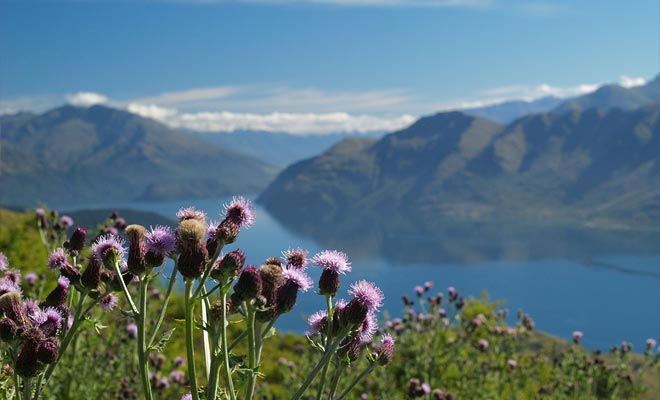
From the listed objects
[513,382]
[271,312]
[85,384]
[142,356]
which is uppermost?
[513,382]

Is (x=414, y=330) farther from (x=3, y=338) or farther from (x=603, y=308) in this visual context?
(x=603, y=308)

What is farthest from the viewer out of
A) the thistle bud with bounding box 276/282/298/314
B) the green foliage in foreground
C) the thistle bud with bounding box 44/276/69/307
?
the green foliage in foreground

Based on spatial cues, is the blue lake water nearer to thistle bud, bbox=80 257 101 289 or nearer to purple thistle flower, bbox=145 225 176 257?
thistle bud, bbox=80 257 101 289

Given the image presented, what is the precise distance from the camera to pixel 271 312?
2.69 m

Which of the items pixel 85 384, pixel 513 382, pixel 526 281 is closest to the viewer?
pixel 85 384

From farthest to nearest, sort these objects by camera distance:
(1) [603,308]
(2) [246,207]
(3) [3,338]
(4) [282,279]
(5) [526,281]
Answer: (5) [526,281] → (1) [603,308] → (2) [246,207] → (4) [282,279] → (3) [3,338]

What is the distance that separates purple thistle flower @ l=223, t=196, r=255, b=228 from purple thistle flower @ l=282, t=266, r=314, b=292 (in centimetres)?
32

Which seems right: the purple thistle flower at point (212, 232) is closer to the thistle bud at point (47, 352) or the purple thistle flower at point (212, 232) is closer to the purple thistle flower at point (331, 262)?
the purple thistle flower at point (331, 262)

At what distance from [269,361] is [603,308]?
5433 inches

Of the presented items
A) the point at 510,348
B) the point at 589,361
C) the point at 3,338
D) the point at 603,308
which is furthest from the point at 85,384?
the point at 603,308

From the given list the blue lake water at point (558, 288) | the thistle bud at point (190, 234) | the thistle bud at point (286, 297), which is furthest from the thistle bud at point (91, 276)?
the blue lake water at point (558, 288)

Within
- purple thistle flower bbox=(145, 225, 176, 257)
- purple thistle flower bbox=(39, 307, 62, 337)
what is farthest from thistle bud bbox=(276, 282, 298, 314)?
purple thistle flower bbox=(39, 307, 62, 337)

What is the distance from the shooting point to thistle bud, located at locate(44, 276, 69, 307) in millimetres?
3277

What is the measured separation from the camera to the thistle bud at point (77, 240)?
400 centimetres
